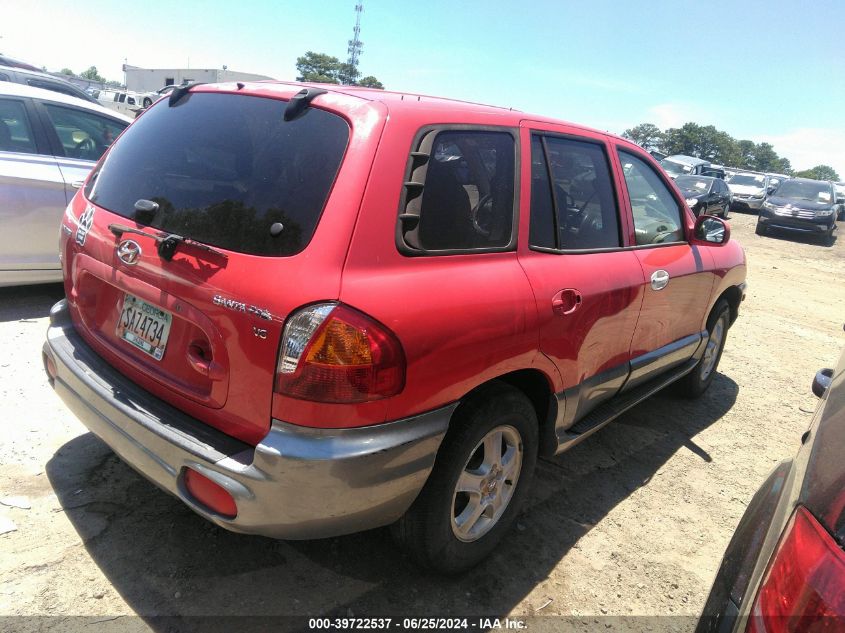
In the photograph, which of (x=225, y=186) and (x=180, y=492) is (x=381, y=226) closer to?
(x=225, y=186)

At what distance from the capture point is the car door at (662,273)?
331cm

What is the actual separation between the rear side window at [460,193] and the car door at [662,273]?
1.16 metres

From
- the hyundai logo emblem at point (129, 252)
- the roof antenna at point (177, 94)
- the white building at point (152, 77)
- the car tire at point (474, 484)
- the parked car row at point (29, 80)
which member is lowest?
the car tire at point (474, 484)

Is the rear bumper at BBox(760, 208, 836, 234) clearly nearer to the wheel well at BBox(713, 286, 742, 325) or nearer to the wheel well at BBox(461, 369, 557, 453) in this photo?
the wheel well at BBox(713, 286, 742, 325)

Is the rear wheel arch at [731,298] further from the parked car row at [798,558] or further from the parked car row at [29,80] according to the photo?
the parked car row at [29,80]

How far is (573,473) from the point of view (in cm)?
346

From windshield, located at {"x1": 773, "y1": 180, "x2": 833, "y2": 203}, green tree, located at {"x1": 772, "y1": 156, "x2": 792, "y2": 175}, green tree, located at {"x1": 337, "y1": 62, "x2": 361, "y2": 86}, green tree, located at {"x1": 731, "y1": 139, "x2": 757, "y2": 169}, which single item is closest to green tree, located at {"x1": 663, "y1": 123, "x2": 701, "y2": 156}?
green tree, located at {"x1": 731, "y1": 139, "x2": 757, "y2": 169}

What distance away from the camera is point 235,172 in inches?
83.6

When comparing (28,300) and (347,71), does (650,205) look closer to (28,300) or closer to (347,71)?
(28,300)

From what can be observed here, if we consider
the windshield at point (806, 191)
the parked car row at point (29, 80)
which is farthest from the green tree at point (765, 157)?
the parked car row at point (29, 80)

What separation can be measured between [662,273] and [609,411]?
34.2 inches

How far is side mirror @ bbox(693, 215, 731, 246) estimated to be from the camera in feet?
12.7

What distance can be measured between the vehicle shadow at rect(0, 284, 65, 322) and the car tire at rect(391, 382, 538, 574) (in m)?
4.01

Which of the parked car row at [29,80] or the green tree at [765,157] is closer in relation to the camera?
the parked car row at [29,80]
